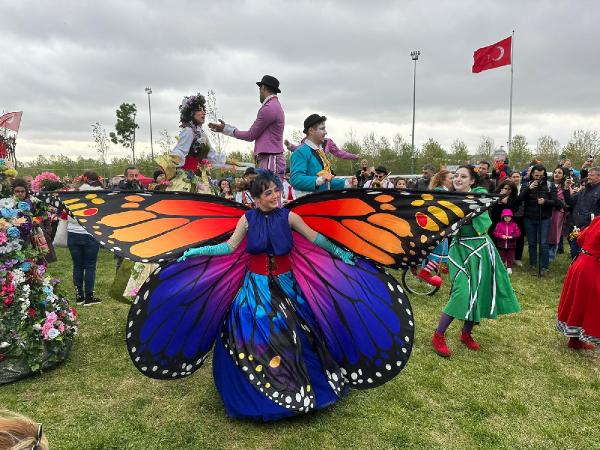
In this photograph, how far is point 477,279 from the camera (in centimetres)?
421

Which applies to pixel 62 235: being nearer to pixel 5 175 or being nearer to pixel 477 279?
pixel 5 175

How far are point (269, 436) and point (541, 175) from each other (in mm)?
7112

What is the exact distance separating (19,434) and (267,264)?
6.65 ft

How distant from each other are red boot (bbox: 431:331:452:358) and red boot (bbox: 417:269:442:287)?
195 cm

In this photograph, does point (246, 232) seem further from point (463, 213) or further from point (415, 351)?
point (415, 351)

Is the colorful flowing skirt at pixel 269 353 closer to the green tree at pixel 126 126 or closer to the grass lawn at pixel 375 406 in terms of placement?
the grass lawn at pixel 375 406

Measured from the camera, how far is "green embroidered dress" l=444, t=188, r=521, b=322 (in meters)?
4.18

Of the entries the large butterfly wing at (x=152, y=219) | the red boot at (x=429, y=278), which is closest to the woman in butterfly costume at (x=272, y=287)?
the large butterfly wing at (x=152, y=219)

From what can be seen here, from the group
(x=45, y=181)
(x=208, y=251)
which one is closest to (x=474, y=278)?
(x=208, y=251)

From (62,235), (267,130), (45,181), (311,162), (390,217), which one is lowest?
(62,235)

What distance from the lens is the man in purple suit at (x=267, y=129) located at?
3.79m

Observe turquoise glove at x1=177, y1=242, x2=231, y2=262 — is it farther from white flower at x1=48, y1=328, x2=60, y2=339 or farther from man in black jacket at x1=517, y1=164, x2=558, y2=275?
man in black jacket at x1=517, y1=164, x2=558, y2=275

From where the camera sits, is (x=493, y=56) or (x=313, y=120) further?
(x=493, y=56)

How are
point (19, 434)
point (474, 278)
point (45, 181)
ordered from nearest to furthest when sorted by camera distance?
point (19, 434), point (474, 278), point (45, 181)
